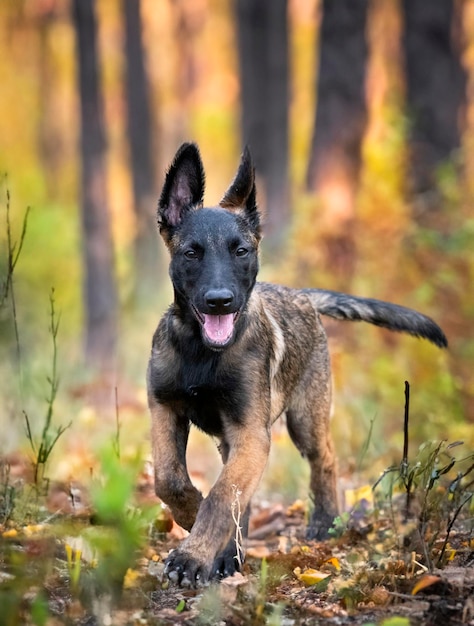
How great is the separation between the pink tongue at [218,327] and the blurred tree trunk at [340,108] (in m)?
8.51

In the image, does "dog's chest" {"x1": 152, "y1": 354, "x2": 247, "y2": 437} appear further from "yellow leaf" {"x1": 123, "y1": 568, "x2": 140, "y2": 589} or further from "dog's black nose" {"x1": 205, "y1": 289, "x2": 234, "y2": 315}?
"yellow leaf" {"x1": 123, "y1": 568, "x2": 140, "y2": 589}

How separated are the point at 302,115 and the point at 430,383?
3144 centimetres

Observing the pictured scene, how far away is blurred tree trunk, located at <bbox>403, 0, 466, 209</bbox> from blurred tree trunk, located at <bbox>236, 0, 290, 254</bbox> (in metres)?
7.05

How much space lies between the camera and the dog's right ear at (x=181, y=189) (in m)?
5.86

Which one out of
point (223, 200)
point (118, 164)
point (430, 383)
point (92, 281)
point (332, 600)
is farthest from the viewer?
point (118, 164)

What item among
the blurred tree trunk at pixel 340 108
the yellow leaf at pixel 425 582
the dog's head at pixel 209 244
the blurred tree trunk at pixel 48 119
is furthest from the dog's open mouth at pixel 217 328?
the blurred tree trunk at pixel 48 119

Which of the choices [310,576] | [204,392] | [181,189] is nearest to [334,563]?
[310,576]

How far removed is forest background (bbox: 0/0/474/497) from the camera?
398 inches

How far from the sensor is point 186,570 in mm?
4637

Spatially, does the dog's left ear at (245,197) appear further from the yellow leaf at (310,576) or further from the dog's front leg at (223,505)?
the yellow leaf at (310,576)

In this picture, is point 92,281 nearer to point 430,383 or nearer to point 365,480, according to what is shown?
point 430,383

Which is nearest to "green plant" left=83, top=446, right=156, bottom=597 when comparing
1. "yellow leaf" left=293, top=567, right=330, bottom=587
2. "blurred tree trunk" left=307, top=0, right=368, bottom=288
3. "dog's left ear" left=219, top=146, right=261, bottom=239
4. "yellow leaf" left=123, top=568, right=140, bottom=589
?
"yellow leaf" left=123, top=568, right=140, bottom=589

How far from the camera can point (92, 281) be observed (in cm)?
1788

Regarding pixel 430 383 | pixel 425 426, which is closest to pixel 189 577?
pixel 425 426
